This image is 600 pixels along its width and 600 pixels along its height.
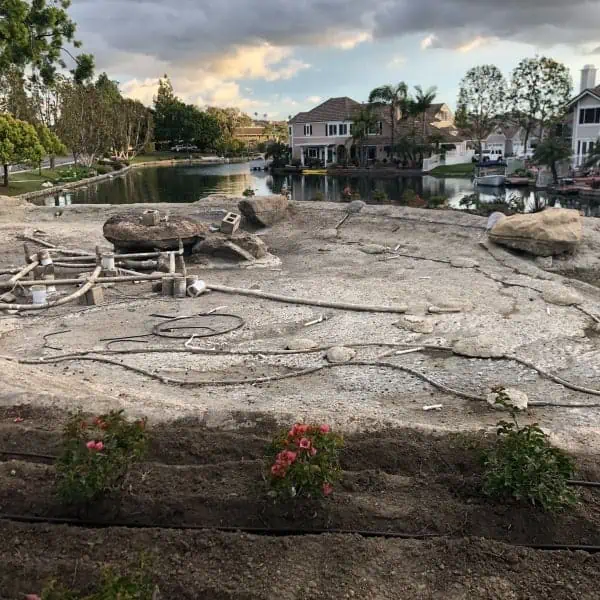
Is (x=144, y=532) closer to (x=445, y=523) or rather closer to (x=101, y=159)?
(x=445, y=523)

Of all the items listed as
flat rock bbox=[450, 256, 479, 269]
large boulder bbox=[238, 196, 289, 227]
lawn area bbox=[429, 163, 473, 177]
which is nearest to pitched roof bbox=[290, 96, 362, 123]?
lawn area bbox=[429, 163, 473, 177]

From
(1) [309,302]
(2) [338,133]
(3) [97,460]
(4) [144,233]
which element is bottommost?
(1) [309,302]

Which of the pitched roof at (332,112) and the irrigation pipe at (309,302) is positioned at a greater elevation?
the pitched roof at (332,112)

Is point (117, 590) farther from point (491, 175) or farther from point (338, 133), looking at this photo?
point (338, 133)

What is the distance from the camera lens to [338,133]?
213 feet

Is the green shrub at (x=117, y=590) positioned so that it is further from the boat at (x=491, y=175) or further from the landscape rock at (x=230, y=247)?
the boat at (x=491, y=175)

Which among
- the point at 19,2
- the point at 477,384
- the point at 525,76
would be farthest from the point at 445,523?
the point at 525,76

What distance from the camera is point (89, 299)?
41.9 feet

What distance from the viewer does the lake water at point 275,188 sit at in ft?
131

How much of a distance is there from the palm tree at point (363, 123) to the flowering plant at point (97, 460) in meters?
58.9

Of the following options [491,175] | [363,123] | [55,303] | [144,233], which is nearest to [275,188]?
[363,123]

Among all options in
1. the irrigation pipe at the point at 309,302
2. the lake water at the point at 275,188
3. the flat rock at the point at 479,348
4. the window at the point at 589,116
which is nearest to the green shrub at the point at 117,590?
the flat rock at the point at 479,348

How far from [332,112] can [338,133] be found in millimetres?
2662

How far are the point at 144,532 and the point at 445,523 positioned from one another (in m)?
2.28
